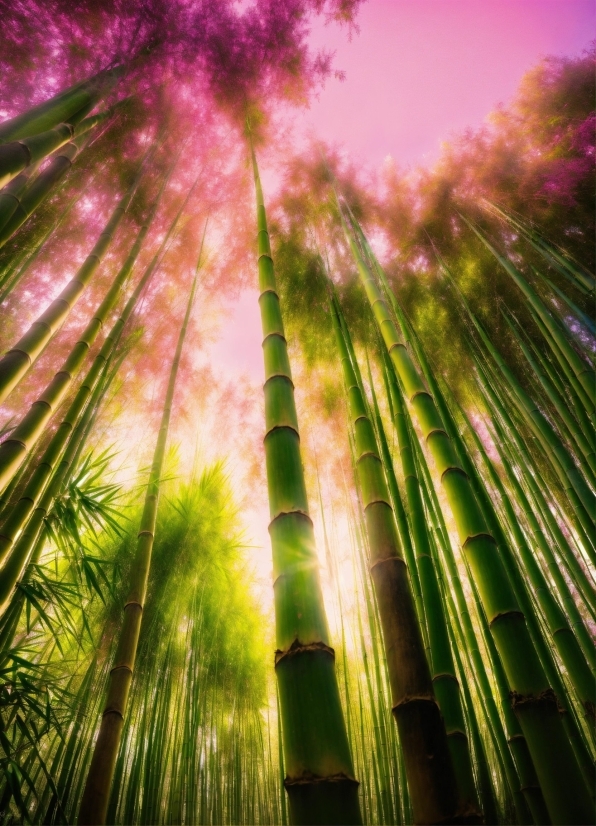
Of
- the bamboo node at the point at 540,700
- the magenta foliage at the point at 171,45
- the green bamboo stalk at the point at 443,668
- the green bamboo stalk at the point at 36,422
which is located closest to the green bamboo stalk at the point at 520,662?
the bamboo node at the point at 540,700

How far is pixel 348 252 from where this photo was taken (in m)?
3.13

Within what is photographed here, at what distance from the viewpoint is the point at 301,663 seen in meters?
0.61

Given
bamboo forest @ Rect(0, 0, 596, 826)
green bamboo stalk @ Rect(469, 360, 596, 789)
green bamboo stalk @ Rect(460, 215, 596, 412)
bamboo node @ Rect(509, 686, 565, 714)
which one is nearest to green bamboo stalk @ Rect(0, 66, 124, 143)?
bamboo forest @ Rect(0, 0, 596, 826)

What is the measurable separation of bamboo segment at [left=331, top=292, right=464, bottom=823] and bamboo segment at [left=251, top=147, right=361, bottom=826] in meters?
0.18

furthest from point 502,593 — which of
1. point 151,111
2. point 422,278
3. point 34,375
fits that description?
point 151,111

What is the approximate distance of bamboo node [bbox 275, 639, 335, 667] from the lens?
0.62 meters

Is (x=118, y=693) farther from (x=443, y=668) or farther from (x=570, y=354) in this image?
(x=570, y=354)

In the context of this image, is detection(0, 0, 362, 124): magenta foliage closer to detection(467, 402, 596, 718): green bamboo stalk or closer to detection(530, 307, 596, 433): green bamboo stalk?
detection(530, 307, 596, 433): green bamboo stalk

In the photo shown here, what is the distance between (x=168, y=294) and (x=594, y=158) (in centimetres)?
366

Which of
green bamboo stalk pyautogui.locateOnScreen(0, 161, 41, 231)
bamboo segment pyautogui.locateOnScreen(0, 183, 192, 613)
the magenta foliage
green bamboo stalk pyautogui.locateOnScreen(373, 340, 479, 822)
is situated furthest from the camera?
the magenta foliage

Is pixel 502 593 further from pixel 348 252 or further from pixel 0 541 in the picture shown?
pixel 348 252

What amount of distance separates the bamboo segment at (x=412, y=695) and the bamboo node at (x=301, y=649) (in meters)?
0.22

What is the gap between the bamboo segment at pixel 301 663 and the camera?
1.73ft

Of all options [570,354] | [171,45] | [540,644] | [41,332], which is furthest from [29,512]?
[171,45]
